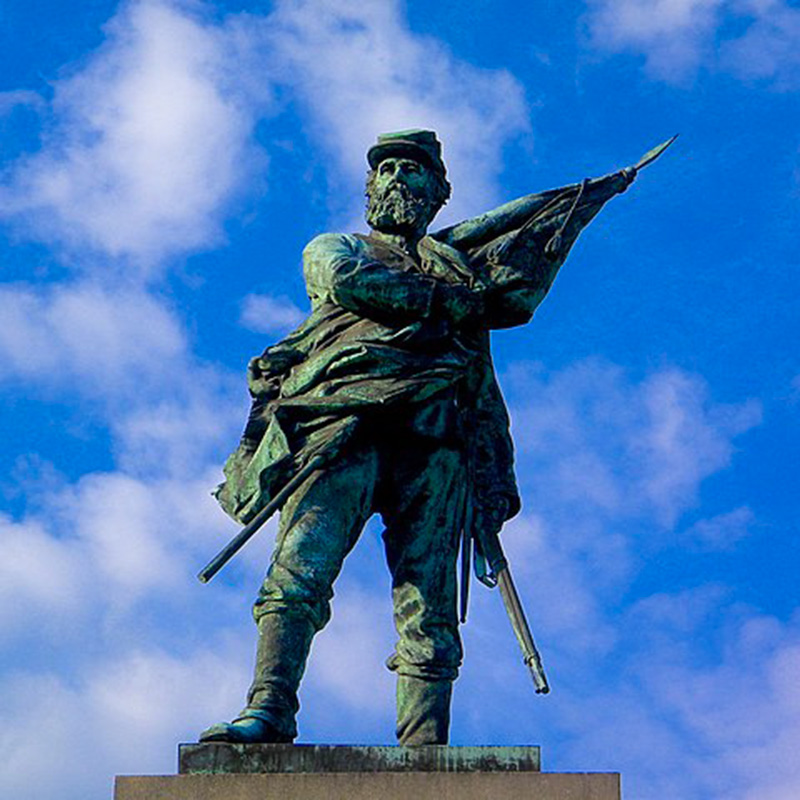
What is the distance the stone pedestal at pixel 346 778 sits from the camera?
25.1ft

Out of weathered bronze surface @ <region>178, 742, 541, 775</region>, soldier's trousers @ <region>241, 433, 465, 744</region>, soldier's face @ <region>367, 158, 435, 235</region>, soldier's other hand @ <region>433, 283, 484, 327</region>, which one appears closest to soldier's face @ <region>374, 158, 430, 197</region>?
soldier's face @ <region>367, 158, 435, 235</region>

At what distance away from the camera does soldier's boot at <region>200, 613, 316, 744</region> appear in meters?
8.09

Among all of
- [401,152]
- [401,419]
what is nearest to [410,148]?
[401,152]

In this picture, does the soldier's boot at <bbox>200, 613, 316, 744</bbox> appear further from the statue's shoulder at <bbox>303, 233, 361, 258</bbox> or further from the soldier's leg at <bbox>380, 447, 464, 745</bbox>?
the statue's shoulder at <bbox>303, 233, 361, 258</bbox>

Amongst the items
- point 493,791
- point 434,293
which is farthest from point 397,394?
point 493,791

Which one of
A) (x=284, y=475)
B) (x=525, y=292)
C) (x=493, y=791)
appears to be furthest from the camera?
(x=525, y=292)

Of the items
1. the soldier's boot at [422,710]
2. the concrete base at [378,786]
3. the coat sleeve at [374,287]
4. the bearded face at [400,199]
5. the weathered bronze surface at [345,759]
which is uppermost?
the bearded face at [400,199]

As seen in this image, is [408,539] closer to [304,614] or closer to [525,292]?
[304,614]

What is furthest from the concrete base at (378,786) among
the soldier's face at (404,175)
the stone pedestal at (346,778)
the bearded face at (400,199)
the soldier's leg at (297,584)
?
the soldier's face at (404,175)

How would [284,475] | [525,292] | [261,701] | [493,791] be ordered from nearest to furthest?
[493,791], [261,701], [284,475], [525,292]

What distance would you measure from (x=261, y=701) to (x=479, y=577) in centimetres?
150

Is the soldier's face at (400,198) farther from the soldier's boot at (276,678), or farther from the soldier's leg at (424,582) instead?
the soldier's boot at (276,678)

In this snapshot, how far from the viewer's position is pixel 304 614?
8.42 m

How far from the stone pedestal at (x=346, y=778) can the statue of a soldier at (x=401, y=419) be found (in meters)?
0.32
